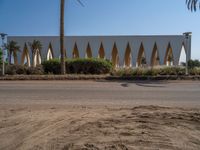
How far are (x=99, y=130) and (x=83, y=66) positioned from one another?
790 inches

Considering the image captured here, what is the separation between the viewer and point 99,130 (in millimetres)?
5676

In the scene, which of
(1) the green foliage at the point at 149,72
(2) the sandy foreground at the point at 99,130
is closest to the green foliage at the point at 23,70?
(1) the green foliage at the point at 149,72

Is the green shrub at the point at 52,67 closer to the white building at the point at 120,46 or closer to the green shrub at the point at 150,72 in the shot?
the green shrub at the point at 150,72

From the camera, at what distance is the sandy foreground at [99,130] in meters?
4.89

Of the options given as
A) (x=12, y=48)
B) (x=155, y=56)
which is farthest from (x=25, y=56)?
(x=155, y=56)

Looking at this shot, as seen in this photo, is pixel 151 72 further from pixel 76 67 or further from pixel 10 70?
pixel 10 70

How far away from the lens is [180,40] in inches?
2217

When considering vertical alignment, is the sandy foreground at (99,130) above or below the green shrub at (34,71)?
below

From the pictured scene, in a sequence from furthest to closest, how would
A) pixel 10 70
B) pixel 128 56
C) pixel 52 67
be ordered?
pixel 128 56 < pixel 52 67 < pixel 10 70

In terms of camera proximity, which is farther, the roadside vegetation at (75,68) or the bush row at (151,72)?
the roadside vegetation at (75,68)

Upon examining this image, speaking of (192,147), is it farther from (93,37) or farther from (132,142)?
(93,37)

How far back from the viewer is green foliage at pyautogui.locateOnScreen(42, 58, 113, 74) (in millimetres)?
25422

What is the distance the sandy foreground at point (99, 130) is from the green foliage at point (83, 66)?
1759 centimetres

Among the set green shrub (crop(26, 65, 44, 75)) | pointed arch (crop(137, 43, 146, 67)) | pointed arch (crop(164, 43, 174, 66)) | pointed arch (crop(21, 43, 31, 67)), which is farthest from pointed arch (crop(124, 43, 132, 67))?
green shrub (crop(26, 65, 44, 75))
